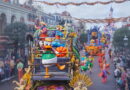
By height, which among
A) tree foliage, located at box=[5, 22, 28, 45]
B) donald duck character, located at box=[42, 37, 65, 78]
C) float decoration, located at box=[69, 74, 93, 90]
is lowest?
float decoration, located at box=[69, 74, 93, 90]

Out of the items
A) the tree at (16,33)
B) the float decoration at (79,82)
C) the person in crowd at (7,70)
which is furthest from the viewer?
the tree at (16,33)

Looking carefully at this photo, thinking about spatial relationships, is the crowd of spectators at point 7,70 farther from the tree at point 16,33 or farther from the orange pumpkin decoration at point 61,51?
the orange pumpkin decoration at point 61,51

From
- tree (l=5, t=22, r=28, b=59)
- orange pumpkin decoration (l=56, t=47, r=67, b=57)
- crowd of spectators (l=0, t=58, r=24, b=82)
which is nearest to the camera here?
orange pumpkin decoration (l=56, t=47, r=67, b=57)

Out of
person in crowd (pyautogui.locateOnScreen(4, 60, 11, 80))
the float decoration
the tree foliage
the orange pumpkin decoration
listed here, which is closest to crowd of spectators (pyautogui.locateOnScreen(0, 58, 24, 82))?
person in crowd (pyautogui.locateOnScreen(4, 60, 11, 80))

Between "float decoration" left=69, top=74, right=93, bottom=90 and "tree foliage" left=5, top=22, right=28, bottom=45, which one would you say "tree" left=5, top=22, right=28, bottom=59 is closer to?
"tree foliage" left=5, top=22, right=28, bottom=45

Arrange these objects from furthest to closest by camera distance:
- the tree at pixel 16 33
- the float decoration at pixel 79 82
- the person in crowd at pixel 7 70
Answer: the tree at pixel 16 33, the person in crowd at pixel 7 70, the float decoration at pixel 79 82

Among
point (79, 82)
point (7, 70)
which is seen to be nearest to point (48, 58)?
point (79, 82)

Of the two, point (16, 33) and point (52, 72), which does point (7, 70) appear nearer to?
point (16, 33)

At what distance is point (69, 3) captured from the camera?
54.2 ft

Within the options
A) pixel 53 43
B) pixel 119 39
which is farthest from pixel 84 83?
pixel 119 39

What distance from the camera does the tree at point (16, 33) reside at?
28266 millimetres

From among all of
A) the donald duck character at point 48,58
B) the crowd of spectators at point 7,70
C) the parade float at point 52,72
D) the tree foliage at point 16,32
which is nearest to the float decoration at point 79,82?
the parade float at point 52,72

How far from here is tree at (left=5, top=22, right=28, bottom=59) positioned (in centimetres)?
2827

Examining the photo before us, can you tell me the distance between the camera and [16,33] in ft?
94.2
